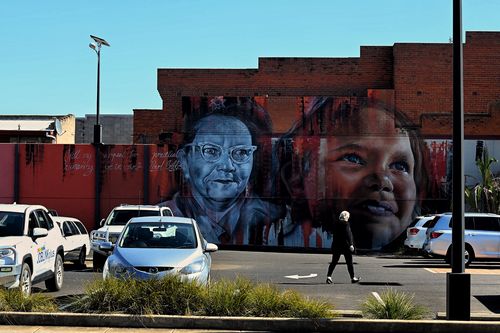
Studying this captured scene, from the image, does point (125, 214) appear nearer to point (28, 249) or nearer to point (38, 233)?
point (38, 233)

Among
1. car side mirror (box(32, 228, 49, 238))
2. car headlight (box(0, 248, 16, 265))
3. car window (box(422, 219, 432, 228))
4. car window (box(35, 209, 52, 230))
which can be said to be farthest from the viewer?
car window (box(422, 219, 432, 228))

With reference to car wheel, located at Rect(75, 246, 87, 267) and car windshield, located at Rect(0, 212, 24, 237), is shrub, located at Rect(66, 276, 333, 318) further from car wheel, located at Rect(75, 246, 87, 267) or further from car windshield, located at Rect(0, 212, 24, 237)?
car wheel, located at Rect(75, 246, 87, 267)

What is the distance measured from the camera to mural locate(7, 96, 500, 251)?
105 ft

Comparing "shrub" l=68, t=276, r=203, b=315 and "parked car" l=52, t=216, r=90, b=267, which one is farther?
"parked car" l=52, t=216, r=90, b=267

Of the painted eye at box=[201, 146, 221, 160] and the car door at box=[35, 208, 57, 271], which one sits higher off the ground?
the painted eye at box=[201, 146, 221, 160]

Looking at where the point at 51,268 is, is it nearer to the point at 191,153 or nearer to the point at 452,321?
the point at 452,321

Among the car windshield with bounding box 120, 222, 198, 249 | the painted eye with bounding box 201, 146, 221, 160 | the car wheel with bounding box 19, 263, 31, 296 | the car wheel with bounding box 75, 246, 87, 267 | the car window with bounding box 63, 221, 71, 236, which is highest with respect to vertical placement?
the painted eye with bounding box 201, 146, 221, 160

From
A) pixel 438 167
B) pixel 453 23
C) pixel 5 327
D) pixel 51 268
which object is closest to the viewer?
pixel 5 327

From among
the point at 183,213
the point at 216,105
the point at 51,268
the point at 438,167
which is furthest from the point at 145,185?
the point at 51,268

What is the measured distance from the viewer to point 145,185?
32.5 meters

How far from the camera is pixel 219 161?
32469 mm

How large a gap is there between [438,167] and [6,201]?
19.9m

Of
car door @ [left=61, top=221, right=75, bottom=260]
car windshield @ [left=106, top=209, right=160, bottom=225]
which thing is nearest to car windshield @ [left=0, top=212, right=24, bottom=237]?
car door @ [left=61, top=221, right=75, bottom=260]

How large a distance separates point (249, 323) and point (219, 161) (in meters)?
22.8
